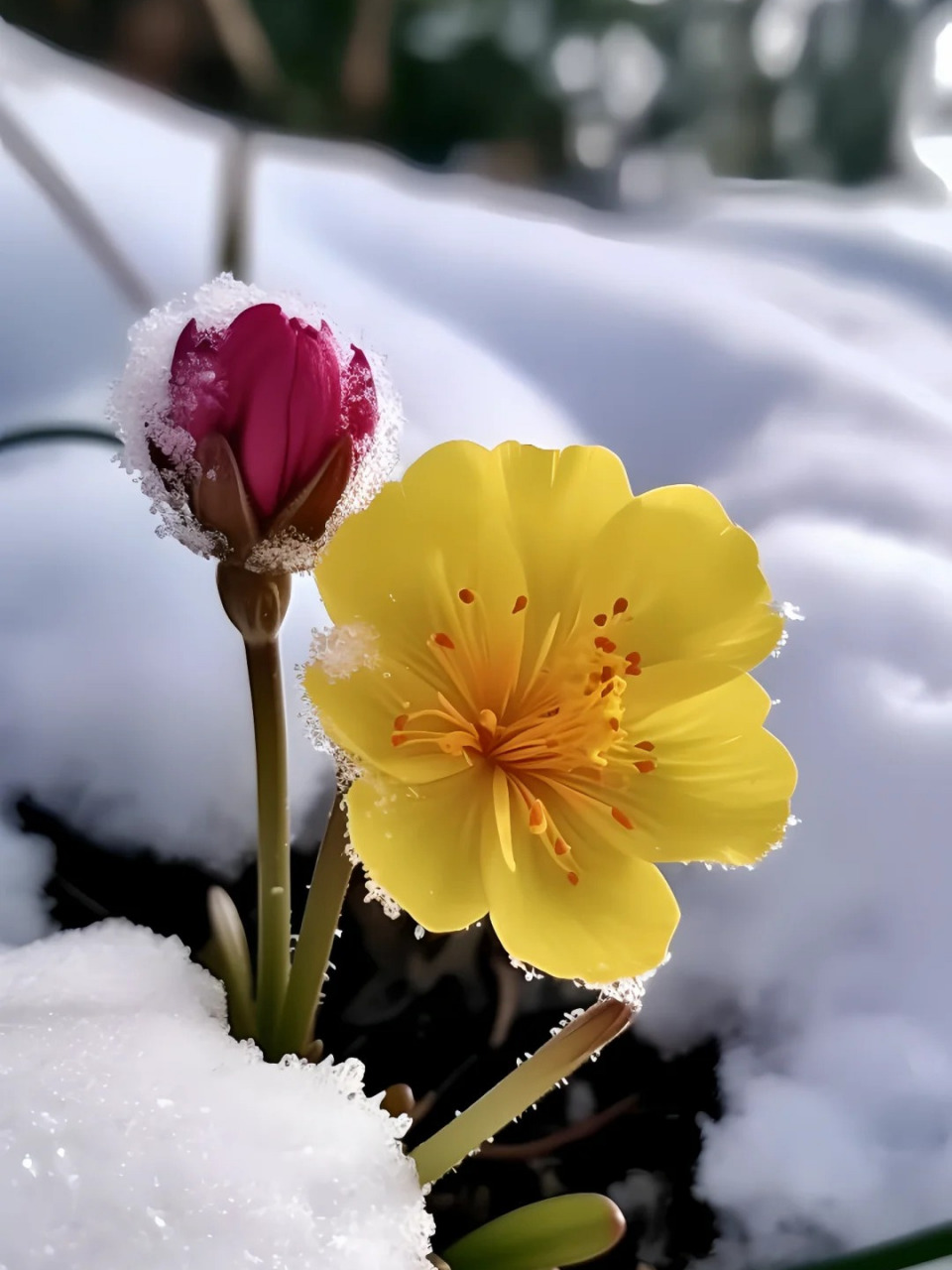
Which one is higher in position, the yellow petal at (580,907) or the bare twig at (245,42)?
the bare twig at (245,42)

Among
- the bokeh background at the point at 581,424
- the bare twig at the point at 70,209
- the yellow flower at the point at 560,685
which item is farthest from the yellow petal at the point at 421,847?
the bare twig at the point at 70,209

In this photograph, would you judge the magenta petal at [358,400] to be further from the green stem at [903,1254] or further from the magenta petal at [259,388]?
the green stem at [903,1254]

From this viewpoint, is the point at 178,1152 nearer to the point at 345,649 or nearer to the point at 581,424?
the point at 345,649

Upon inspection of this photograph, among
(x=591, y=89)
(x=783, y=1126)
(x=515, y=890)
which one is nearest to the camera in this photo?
(x=515, y=890)

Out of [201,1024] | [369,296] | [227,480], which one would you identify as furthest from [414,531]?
[369,296]

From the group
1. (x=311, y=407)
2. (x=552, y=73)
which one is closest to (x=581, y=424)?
(x=552, y=73)

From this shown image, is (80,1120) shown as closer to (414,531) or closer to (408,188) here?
(414,531)
